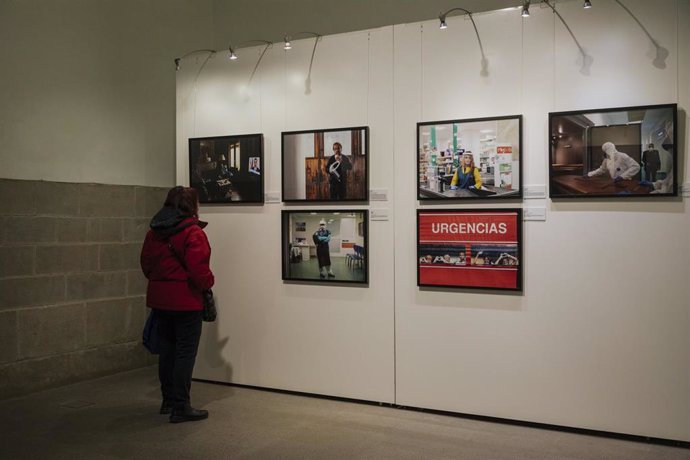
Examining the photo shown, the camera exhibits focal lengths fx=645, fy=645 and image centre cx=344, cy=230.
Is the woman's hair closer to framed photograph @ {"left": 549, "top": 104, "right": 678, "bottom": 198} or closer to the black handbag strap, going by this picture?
the black handbag strap

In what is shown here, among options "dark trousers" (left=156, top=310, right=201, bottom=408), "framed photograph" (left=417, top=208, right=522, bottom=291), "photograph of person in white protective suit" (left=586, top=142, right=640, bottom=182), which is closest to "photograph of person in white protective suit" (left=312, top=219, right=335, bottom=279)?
"framed photograph" (left=417, top=208, right=522, bottom=291)

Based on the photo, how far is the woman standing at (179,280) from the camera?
14.1ft

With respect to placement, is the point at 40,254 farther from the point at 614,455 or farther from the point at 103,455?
the point at 614,455

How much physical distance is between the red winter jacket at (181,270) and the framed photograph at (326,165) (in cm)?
99

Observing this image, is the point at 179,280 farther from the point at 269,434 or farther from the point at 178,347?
the point at 269,434

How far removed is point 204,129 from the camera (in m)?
5.54

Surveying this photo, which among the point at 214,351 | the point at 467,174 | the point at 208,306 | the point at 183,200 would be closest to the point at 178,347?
the point at 208,306

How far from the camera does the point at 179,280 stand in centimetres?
433

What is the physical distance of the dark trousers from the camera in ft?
14.4

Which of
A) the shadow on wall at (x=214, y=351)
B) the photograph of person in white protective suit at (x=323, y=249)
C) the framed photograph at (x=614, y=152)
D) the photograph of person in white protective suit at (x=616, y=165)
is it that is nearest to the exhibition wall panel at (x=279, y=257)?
the shadow on wall at (x=214, y=351)

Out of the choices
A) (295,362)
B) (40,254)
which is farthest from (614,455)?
(40,254)

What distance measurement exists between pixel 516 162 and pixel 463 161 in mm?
357

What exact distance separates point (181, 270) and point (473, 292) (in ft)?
6.55

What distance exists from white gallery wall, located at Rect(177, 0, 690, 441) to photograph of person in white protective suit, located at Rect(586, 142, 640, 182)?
7.4 inches
